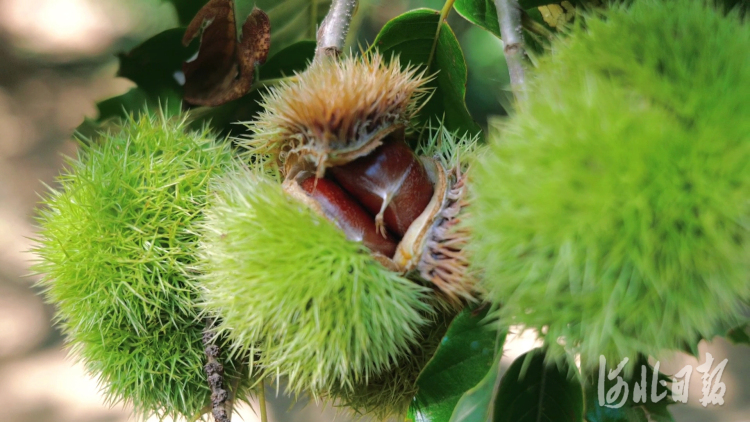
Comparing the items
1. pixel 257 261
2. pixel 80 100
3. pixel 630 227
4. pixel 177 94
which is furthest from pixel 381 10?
pixel 630 227

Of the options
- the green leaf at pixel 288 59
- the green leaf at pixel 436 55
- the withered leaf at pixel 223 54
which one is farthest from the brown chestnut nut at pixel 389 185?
the green leaf at pixel 288 59

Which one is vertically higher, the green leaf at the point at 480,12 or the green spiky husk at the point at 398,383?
the green leaf at the point at 480,12

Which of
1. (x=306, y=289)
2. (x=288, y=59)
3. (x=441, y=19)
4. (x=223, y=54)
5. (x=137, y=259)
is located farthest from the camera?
(x=288, y=59)

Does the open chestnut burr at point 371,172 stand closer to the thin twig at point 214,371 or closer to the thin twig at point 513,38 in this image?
the thin twig at point 513,38

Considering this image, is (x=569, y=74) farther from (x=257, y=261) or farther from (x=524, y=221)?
(x=257, y=261)

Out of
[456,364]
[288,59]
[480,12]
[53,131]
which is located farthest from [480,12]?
[53,131]

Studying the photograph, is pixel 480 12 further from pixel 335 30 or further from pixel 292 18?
pixel 292 18
